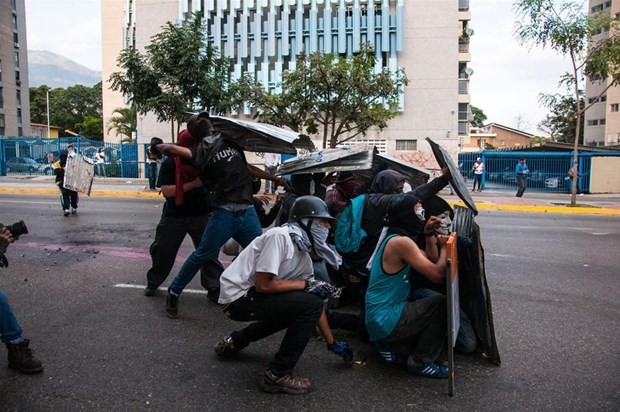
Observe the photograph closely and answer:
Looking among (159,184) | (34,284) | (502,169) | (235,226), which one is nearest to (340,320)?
(235,226)

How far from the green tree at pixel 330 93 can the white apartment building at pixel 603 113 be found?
32930 mm

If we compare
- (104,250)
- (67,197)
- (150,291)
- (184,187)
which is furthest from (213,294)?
(67,197)

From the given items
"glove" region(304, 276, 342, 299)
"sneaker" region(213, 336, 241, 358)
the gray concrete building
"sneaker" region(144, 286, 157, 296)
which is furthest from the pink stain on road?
the gray concrete building

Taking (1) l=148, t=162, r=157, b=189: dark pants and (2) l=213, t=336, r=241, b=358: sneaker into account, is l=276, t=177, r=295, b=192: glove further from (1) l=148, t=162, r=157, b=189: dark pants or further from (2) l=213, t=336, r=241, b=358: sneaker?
(1) l=148, t=162, r=157, b=189: dark pants

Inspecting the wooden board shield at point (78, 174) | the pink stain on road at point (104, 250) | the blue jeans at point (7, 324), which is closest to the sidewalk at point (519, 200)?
the wooden board shield at point (78, 174)

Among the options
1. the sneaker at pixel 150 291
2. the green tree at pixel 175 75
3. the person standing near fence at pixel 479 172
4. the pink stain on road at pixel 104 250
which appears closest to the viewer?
the sneaker at pixel 150 291

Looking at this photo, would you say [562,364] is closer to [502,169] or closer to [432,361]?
[432,361]

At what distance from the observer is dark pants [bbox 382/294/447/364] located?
3807mm

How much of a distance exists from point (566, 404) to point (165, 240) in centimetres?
389

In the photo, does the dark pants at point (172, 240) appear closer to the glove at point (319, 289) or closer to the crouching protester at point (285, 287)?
the crouching protester at point (285, 287)

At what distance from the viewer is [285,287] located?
3.52 m

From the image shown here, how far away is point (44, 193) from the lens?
18.4 m

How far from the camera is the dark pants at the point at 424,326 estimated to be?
381 centimetres

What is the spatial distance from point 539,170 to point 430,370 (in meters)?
23.0
